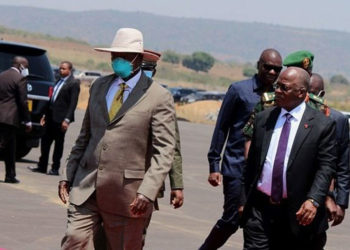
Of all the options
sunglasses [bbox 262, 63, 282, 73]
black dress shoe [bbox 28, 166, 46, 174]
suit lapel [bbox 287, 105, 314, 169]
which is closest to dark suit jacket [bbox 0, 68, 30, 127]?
black dress shoe [bbox 28, 166, 46, 174]

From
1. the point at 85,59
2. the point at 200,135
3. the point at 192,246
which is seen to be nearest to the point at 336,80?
the point at 85,59

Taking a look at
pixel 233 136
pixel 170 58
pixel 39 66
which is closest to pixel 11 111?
pixel 39 66

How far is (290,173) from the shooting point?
25.3ft

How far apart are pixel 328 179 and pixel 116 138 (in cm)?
150

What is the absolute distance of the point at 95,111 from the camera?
313 inches

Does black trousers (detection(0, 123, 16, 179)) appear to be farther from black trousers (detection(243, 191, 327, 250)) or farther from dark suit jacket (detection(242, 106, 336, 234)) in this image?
black trousers (detection(243, 191, 327, 250))

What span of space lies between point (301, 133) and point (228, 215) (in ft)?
7.63

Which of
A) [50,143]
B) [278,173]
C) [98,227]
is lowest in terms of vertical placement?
[50,143]

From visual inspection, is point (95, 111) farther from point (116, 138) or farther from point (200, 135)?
point (200, 135)

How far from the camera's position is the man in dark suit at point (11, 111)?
16391 millimetres

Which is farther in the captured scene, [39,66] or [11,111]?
A: [39,66]

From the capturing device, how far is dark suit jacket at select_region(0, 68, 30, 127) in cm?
1656

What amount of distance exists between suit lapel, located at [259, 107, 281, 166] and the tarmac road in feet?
13.0

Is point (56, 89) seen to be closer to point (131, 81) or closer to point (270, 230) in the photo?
point (131, 81)
